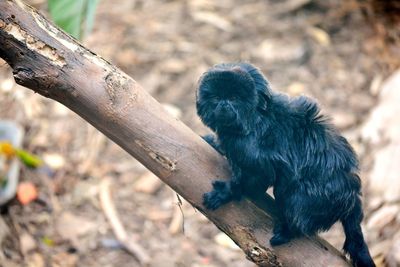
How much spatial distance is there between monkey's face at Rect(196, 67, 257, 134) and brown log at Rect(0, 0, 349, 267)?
17cm

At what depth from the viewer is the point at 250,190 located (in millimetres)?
2482

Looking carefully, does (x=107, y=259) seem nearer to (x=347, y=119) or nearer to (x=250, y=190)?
(x=250, y=190)

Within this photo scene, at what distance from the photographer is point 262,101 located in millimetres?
2393

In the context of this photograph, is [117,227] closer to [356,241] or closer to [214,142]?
[214,142]

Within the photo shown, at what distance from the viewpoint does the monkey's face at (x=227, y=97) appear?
228cm

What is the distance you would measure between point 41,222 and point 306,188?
82.2 inches

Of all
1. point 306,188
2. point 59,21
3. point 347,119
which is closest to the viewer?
point 306,188

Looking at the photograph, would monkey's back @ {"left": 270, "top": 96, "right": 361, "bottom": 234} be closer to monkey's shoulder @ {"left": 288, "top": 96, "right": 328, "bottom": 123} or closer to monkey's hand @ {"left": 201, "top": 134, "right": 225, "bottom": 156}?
monkey's shoulder @ {"left": 288, "top": 96, "right": 328, "bottom": 123}

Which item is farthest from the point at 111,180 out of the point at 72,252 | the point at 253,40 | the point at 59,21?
the point at 253,40

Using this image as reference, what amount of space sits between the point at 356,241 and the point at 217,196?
25.2 inches

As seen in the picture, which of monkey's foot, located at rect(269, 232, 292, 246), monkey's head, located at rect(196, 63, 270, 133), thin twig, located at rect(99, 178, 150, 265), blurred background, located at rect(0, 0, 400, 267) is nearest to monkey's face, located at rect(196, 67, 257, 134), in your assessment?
→ monkey's head, located at rect(196, 63, 270, 133)

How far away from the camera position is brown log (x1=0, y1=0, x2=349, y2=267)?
2186 millimetres

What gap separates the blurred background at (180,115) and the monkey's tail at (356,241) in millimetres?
537

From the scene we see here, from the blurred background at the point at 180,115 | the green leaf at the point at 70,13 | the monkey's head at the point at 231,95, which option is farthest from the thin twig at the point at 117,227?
the monkey's head at the point at 231,95
